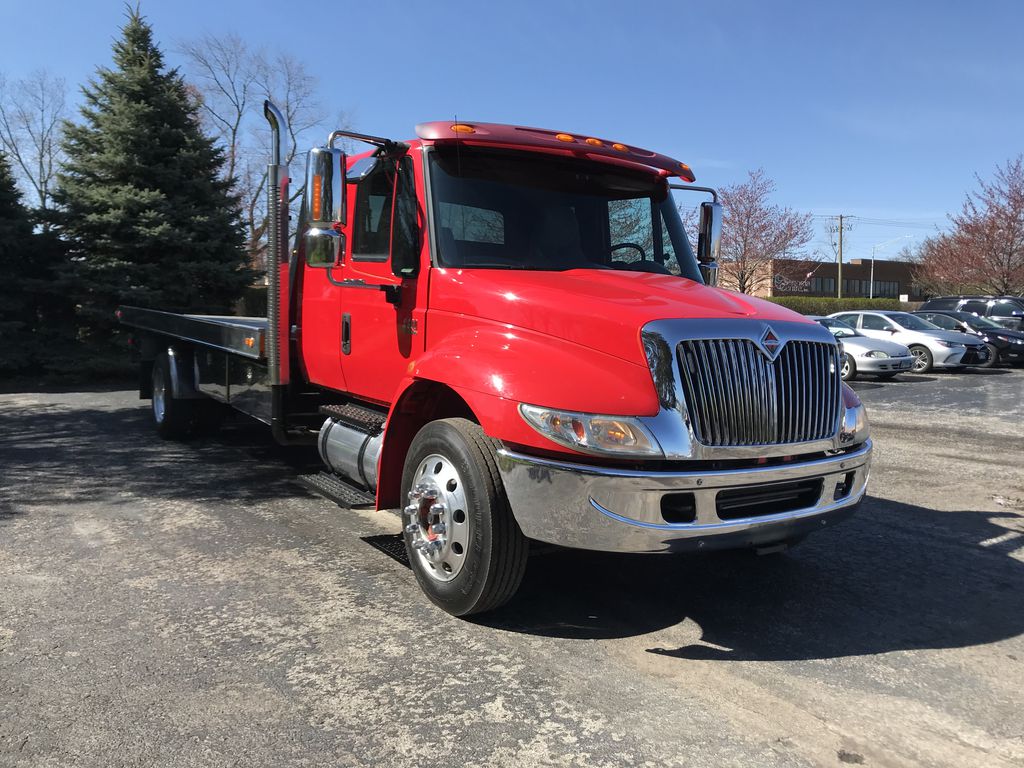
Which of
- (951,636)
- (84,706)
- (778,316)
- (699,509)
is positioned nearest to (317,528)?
(84,706)

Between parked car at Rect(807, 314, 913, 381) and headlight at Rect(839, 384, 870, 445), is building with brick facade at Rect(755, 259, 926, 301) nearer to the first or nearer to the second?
parked car at Rect(807, 314, 913, 381)

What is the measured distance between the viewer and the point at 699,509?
327 cm

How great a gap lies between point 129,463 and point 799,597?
20.0ft

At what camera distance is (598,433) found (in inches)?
127

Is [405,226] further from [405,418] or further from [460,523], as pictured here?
[460,523]

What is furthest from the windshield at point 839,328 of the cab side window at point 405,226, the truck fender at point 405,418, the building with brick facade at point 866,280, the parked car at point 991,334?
the building with brick facade at point 866,280

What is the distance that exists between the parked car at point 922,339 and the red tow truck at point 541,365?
16.2 meters

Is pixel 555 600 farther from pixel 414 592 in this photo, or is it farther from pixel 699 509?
pixel 699 509

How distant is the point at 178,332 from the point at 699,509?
648 cm

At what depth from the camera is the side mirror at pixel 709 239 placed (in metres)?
5.59

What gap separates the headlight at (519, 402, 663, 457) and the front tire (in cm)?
38

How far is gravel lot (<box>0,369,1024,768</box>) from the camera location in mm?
2746

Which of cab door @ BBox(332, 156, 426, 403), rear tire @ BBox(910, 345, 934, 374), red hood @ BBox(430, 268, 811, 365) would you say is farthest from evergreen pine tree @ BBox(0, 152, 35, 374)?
rear tire @ BBox(910, 345, 934, 374)

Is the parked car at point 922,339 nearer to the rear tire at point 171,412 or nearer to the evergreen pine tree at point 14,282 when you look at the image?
the rear tire at point 171,412
